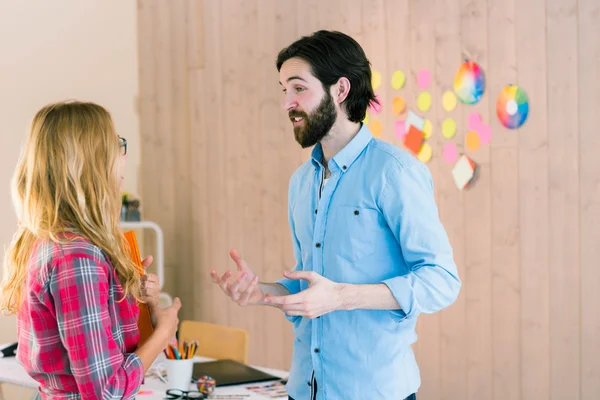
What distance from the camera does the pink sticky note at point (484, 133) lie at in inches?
132

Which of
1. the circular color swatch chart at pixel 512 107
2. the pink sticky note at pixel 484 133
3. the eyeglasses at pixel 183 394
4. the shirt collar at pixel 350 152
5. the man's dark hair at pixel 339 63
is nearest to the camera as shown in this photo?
the shirt collar at pixel 350 152

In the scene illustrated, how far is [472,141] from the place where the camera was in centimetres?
342

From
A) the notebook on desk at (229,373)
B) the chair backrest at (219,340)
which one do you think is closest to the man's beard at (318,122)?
the notebook on desk at (229,373)

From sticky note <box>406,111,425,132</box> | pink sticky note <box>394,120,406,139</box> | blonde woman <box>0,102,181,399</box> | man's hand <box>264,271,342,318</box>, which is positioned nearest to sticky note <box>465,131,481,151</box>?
sticky note <box>406,111,425,132</box>

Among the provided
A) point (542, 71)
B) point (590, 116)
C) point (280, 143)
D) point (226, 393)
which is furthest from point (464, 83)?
point (226, 393)

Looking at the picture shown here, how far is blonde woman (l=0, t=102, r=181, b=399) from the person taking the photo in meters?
1.50

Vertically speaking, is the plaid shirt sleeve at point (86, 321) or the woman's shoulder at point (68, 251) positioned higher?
the woman's shoulder at point (68, 251)

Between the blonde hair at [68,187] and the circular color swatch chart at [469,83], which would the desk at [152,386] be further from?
the circular color swatch chart at [469,83]

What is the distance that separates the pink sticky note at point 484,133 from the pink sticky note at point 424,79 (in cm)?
37

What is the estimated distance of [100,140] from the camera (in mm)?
1617

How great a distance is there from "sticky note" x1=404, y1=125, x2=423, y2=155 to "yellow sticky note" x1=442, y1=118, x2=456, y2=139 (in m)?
0.14

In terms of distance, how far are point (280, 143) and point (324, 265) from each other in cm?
247

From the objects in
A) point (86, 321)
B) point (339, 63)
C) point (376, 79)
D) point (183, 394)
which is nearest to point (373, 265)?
point (339, 63)

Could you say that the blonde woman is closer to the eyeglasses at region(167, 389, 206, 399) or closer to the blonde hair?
the blonde hair
